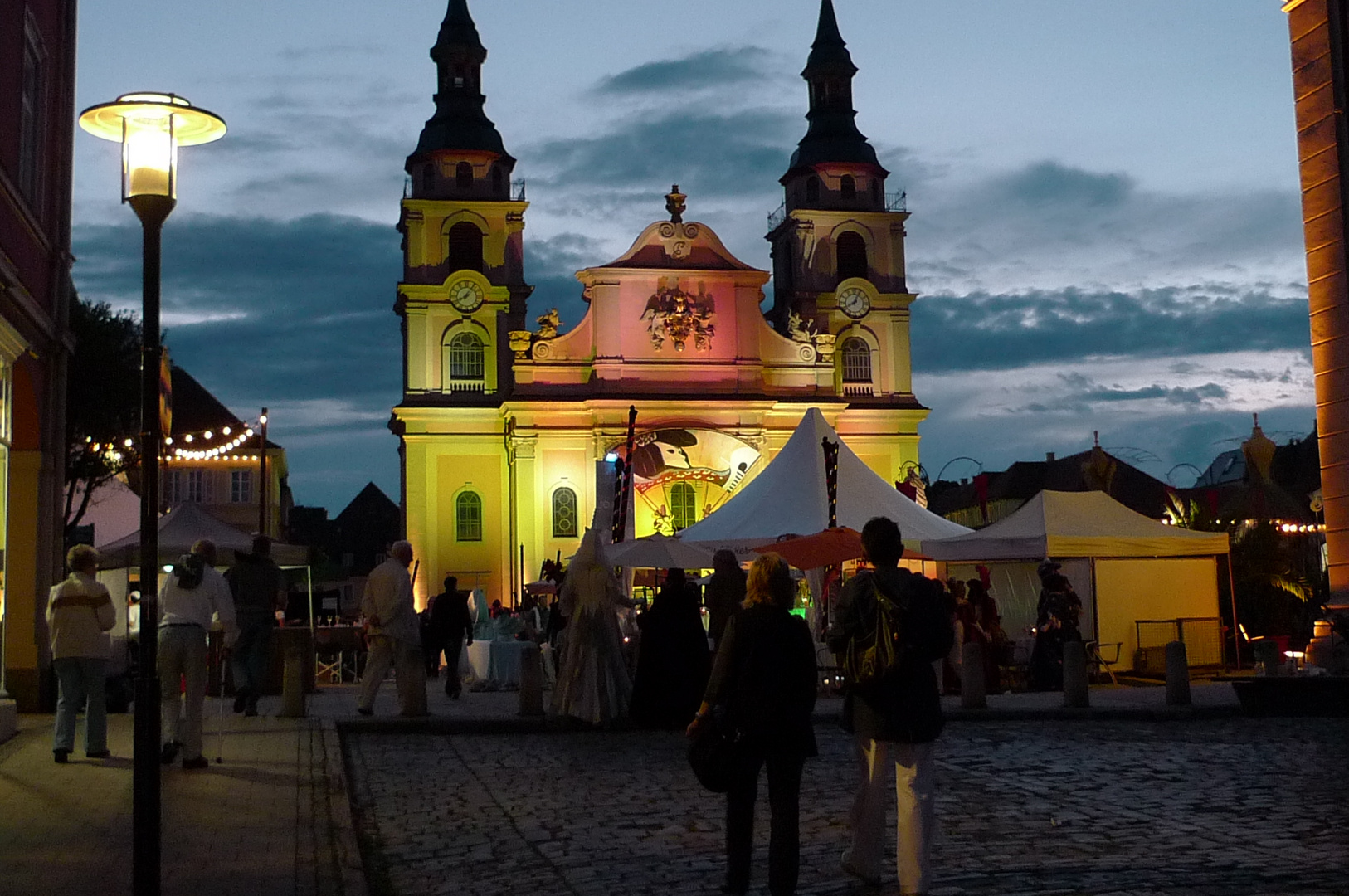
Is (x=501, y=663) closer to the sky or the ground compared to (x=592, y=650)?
closer to the ground

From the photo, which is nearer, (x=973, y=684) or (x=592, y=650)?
(x=592, y=650)

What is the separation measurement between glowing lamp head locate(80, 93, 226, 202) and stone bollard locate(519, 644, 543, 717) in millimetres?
9454

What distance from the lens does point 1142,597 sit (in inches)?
934

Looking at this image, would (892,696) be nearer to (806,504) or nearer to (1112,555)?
(806,504)

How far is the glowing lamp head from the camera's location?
7031mm

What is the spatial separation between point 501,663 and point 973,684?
361 inches

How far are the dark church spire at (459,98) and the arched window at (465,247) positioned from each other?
2793 mm

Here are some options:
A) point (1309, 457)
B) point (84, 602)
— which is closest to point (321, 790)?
point (84, 602)

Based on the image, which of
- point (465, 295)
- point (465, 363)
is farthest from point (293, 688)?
point (465, 295)

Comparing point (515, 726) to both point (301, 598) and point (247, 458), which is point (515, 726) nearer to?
point (301, 598)

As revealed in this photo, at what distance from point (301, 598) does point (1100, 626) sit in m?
15.8

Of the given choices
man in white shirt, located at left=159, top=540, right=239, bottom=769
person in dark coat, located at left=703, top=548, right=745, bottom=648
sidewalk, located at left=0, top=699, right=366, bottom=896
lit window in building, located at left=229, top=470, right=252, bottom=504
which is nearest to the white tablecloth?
person in dark coat, located at left=703, top=548, right=745, bottom=648

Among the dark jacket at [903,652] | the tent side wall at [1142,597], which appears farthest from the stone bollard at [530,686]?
the tent side wall at [1142,597]

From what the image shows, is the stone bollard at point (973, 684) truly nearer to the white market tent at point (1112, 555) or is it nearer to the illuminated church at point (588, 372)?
the white market tent at point (1112, 555)
